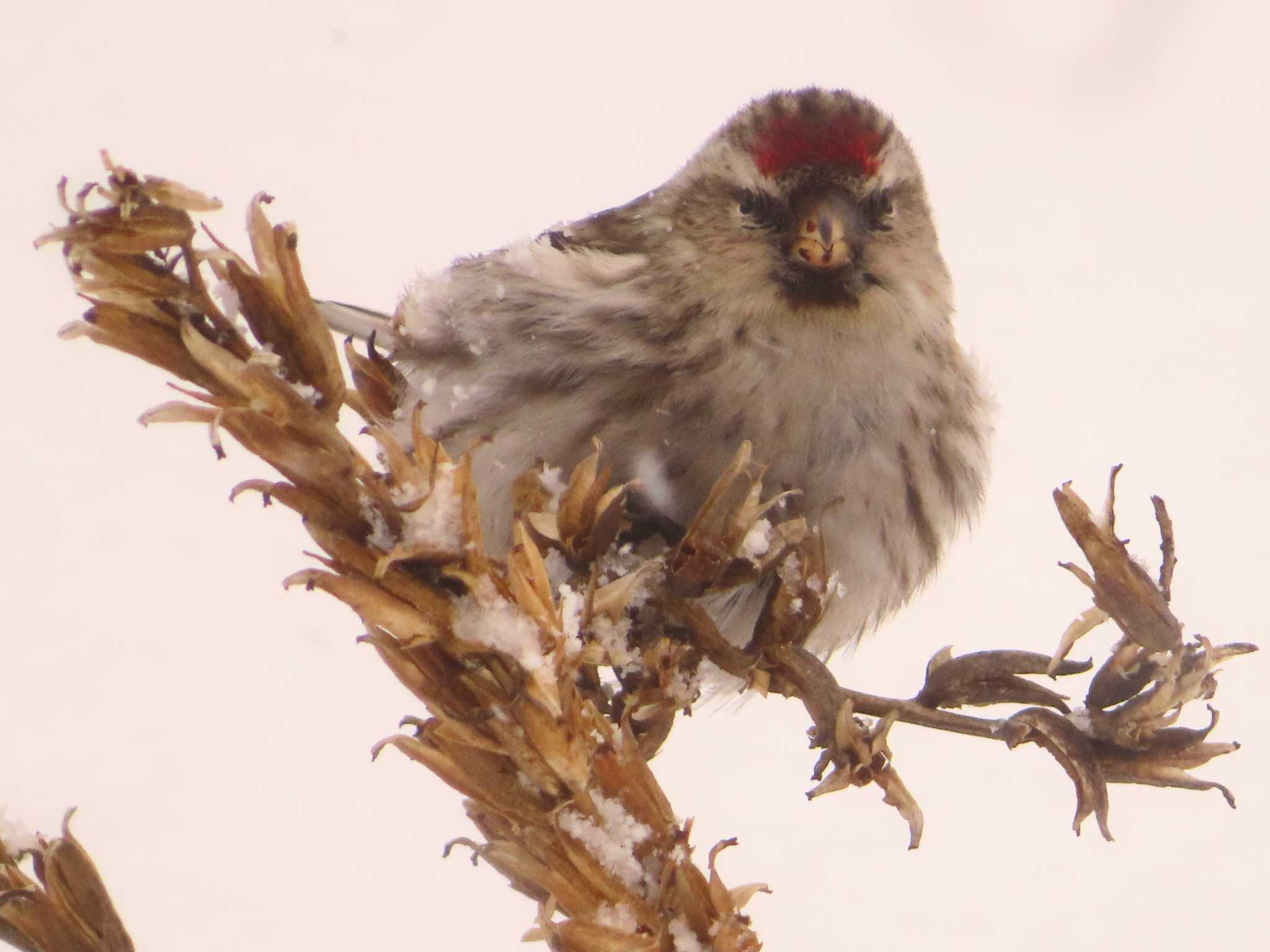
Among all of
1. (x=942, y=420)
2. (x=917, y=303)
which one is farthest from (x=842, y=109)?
(x=942, y=420)

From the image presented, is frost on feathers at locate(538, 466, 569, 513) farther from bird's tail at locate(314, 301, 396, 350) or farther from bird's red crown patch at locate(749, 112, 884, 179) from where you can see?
bird's tail at locate(314, 301, 396, 350)

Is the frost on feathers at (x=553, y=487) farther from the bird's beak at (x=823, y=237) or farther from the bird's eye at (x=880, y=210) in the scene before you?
the bird's eye at (x=880, y=210)

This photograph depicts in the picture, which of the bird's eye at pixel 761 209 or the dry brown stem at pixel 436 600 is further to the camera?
the bird's eye at pixel 761 209

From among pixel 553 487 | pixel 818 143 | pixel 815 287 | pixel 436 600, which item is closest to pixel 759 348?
pixel 815 287

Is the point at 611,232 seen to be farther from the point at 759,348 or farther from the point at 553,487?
the point at 553,487

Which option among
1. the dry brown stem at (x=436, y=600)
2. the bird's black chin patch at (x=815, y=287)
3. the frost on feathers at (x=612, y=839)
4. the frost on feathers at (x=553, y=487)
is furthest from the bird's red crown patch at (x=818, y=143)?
the frost on feathers at (x=612, y=839)

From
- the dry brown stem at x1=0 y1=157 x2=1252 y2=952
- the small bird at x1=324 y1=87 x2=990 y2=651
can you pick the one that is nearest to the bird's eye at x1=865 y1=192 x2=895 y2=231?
the small bird at x1=324 y1=87 x2=990 y2=651

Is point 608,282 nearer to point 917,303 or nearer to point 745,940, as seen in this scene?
point 917,303
